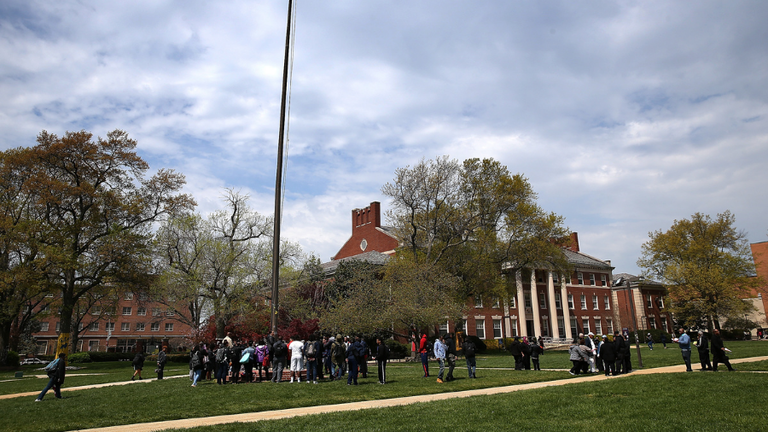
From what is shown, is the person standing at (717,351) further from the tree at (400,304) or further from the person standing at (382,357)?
the tree at (400,304)

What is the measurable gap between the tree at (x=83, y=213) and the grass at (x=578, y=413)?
1201 inches

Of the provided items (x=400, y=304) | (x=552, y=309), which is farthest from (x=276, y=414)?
(x=552, y=309)

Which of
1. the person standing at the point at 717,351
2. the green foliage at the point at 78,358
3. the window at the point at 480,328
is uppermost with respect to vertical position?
the window at the point at 480,328

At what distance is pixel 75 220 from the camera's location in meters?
35.5

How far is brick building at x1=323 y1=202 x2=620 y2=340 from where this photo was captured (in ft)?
183

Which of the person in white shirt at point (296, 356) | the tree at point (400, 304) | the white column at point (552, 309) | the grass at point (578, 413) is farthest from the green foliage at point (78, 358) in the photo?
the white column at point (552, 309)

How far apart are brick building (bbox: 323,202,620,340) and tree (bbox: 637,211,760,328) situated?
9.02 meters

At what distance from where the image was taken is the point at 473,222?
39.6 metres

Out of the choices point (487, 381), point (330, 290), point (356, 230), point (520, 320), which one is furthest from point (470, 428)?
point (356, 230)

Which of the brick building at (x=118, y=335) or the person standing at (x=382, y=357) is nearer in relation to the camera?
the person standing at (x=382, y=357)

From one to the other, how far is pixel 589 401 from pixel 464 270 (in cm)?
2959

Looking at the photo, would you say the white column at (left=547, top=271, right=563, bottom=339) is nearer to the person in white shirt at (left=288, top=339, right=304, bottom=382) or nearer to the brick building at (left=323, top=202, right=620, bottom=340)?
the brick building at (left=323, top=202, right=620, bottom=340)

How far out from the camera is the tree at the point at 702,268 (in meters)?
52.8

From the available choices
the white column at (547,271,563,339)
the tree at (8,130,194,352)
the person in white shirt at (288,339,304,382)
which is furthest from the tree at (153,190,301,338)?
the white column at (547,271,563,339)
